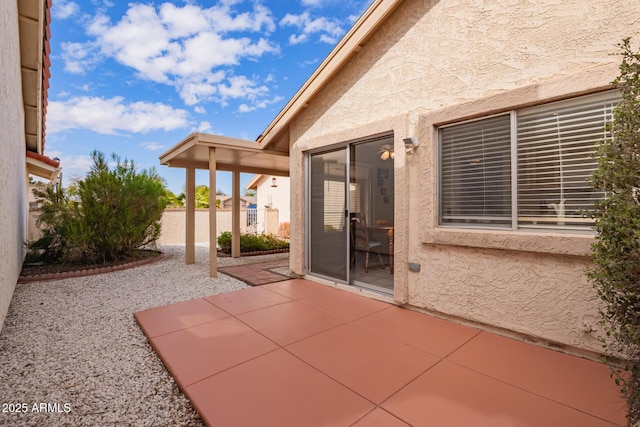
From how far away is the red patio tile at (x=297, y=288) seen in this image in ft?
18.9

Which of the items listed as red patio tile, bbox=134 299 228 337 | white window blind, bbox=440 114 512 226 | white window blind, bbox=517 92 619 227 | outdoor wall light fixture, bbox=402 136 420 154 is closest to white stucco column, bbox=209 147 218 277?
red patio tile, bbox=134 299 228 337

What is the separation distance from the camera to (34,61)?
6617 millimetres

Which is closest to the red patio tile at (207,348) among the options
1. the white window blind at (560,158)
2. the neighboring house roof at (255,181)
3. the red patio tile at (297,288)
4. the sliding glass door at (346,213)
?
the red patio tile at (297,288)

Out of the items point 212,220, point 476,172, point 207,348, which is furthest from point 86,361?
point 476,172

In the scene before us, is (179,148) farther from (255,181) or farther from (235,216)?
(255,181)

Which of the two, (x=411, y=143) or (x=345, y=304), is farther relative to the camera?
(x=345, y=304)

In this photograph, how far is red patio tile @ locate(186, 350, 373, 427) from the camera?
2.31m

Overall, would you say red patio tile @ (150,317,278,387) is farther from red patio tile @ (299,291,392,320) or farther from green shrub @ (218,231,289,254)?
green shrub @ (218,231,289,254)

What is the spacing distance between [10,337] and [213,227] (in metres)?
3.98

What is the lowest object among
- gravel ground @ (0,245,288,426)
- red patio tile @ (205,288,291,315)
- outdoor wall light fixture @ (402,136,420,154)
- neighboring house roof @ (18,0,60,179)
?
gravel ground @ (0,245,288,426)

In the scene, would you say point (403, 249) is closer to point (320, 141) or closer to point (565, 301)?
point (565, 301)

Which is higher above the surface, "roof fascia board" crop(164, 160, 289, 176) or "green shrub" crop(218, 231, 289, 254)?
"roof fascia board" crop(164, 160, 289, 176)

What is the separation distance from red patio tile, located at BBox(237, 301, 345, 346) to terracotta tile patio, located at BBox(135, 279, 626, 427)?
0.6 inches

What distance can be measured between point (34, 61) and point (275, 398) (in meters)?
8.90
